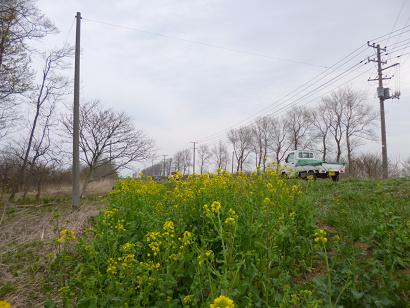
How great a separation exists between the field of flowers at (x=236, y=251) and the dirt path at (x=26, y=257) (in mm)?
310

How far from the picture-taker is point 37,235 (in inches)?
188

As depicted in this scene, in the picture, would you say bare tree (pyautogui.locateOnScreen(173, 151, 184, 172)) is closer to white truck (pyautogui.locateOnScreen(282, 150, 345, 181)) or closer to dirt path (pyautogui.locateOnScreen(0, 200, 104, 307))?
white truck (pyautogui.locateOnScreen(282, 150, 345, 181))

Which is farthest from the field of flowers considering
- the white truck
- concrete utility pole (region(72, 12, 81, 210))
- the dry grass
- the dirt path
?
the dry grass

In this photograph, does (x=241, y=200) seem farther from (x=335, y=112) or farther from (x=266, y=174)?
(x=335, y=112)

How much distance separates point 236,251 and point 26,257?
2.96 metres

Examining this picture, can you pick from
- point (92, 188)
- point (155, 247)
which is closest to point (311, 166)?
point (92, 188)

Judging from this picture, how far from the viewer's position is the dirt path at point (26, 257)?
315 centimetres

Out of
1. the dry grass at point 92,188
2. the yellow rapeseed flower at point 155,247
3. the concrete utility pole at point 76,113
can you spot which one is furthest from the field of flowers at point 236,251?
the dry grass at point 92,188

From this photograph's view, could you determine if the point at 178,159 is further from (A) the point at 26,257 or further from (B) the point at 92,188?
(A) the point at 26,257

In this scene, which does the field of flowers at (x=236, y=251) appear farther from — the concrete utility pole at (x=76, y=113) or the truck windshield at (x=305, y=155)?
the truck windshield at (x=305, y=155)

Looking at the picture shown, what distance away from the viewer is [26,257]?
408 centimetres

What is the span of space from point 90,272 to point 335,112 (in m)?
46.5

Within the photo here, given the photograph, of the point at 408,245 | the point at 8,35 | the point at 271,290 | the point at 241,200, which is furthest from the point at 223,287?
the point at 8,35

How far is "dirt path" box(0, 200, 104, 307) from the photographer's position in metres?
3.15
